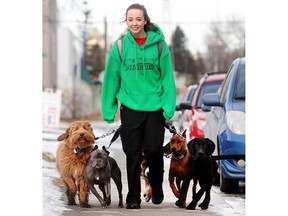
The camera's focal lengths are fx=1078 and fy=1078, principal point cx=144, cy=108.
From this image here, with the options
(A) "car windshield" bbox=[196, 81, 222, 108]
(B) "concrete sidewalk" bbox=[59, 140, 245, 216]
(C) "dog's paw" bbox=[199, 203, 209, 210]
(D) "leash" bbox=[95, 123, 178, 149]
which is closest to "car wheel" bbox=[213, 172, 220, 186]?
(B) "concrete sidewalk" bbox=[59, 140, 245, 216]

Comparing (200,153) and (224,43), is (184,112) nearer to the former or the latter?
(200,153)

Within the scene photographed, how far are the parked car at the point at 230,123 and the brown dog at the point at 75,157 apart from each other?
1.00 m

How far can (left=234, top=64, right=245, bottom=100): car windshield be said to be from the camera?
24.8ft

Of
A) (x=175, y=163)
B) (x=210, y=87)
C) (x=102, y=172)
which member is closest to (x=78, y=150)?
(x=102, y=172)

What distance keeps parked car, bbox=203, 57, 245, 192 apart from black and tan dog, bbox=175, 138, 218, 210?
34cm

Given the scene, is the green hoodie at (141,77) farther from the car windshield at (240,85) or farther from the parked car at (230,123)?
the car windshield at (240,85)

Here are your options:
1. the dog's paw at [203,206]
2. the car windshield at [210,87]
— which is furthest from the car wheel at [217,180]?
the car windshield at [210,87]

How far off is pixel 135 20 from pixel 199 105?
2.58m

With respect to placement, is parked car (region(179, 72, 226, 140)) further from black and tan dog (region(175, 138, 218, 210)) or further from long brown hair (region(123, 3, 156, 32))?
long brown hair (region(123, 3, 156, 32))

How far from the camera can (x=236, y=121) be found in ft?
24.3

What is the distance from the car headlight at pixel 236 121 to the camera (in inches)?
288

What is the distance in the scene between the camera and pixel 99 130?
6461 mm
